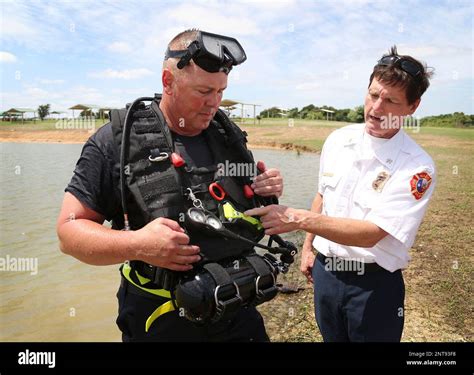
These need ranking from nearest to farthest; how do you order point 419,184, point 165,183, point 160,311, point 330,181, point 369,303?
1. point 165,183
2. point 160,311
3. point 419,184
4. point 369,303
5. point 330,181

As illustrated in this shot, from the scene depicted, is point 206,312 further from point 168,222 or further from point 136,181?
point 136,181

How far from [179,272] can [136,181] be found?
1.70 feet

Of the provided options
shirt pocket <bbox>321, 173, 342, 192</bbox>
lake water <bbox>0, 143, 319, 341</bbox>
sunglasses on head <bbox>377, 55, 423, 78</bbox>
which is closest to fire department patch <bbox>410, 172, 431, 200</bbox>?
shirt pocket <bbox>321, 173, 342, 192</bbox>

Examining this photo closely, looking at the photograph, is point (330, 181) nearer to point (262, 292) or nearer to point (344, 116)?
point (262, 292)

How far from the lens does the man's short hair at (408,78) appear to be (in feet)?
8.38

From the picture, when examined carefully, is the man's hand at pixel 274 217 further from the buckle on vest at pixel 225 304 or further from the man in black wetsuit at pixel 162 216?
the buckle on vest at pixel 225 304

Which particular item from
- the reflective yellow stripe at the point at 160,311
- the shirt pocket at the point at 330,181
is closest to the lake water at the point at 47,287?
the reflective yellow stripe at the point at 160,311

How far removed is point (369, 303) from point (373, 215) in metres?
0.58

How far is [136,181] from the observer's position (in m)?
2.08

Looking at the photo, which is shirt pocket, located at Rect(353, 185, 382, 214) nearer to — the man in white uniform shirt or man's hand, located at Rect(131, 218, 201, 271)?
the man in white uniform shirt

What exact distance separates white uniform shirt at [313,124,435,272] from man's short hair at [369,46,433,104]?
0.27 meters

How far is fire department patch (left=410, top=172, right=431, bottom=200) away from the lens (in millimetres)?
2463

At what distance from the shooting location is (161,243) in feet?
6.10

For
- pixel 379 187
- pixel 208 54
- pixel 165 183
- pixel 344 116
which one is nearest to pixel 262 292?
pixel 165 183
